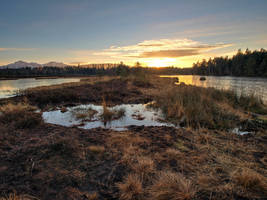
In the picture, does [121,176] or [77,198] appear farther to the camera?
[121,176]

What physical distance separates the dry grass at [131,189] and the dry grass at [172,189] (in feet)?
0.67

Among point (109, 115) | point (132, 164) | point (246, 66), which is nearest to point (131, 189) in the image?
point (132, 164)

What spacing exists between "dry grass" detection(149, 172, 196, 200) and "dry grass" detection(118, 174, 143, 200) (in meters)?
0.20

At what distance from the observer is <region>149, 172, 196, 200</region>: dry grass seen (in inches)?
84.0

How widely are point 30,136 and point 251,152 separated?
22.6ft

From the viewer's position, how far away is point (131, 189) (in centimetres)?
236

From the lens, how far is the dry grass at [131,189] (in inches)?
87.2

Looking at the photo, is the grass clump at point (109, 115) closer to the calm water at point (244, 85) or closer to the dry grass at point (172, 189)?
the dry grass at point (172, 189)

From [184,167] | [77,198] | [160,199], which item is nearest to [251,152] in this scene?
[184,167]

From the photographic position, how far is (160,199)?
2.13 meters

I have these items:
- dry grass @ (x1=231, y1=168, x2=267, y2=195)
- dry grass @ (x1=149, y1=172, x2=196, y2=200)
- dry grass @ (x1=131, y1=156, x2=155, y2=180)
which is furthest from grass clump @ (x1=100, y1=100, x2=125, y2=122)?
dry grass @ (x1=231, y1=168, x2=267, y2=195)

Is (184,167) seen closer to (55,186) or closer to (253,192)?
(253,192)

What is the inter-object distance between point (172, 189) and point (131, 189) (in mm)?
708

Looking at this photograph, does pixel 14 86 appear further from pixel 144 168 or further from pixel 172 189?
pixel 172 189
